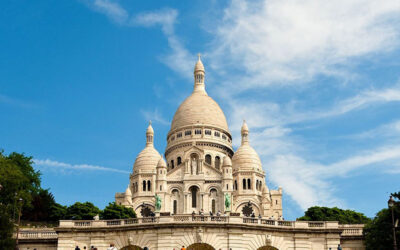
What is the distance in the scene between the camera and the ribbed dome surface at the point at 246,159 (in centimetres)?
12556

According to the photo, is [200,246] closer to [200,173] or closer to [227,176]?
[227,176]

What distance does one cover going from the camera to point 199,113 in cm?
13888

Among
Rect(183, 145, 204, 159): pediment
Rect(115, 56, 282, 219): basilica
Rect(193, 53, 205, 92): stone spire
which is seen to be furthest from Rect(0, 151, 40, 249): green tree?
Rect(193, 53, 205, 92): stone spire

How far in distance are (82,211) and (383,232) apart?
47.6 metres

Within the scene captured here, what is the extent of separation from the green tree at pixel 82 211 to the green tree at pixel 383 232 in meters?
42.7

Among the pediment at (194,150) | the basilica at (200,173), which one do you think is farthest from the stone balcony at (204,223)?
the pediment at (194,150)

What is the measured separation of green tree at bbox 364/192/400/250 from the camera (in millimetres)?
47281

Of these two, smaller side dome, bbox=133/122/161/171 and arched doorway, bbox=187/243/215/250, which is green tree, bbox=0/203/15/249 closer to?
arched doorway, bbox=187/243/215/250

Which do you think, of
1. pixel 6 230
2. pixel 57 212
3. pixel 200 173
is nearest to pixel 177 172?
pixel 200 173

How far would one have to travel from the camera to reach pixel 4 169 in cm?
6216

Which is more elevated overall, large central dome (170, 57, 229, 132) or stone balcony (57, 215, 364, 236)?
large central dome (170, 57, 229, 132)

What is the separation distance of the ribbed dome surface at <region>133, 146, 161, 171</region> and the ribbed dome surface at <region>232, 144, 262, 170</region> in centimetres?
1650

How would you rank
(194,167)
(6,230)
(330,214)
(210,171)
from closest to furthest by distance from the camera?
1. (6,230)
2. (330,214)
3. (210,171)
4. (194,167)

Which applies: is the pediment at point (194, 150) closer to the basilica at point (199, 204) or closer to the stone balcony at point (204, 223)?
the basilica at point (199, 204)
